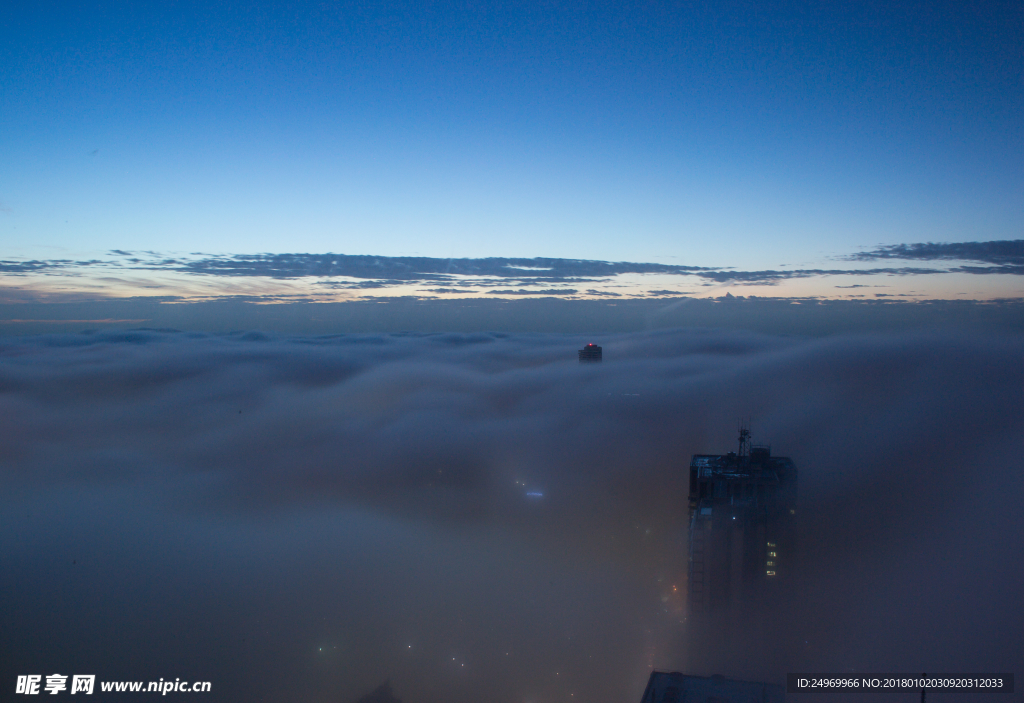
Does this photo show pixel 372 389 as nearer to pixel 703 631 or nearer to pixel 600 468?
pixel 600 468

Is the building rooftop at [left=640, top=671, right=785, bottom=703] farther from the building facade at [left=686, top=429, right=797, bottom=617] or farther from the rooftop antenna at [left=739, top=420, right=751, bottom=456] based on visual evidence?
the rooftop antenna at [left=739, top=420, right=751, bottom=456]

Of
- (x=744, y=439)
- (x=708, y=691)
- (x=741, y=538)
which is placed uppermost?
(x=744, y=439)

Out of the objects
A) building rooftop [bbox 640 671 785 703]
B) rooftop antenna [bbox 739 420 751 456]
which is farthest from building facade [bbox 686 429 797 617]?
building rooftop [bbox 640 671 785 703]

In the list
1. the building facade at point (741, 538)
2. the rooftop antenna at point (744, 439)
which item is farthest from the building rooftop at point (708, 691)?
the rooftop antenna at point (744, 439)

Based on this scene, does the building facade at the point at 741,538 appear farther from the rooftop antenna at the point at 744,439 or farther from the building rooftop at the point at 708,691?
the building rooftop at the point at 708,691

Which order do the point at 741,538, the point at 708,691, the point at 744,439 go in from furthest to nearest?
the point at 744,439
the point at 741,538
the point at 708,691

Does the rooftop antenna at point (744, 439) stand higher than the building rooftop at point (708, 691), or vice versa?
the rooftop antenna at point (744, 439)

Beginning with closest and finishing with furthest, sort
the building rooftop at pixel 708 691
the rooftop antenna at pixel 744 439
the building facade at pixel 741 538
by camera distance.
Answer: the building rooftop at pixel 708 691 → the building facade at pixel 741 538 → the rooftop antenna at pixel 744 439

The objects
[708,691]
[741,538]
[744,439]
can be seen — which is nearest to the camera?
[708,691]

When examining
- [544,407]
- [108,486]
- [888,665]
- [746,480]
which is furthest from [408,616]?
[544,407]

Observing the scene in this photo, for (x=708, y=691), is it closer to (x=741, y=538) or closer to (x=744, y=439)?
(x=741, y=538)

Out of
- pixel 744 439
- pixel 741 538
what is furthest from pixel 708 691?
pixel 744 439
